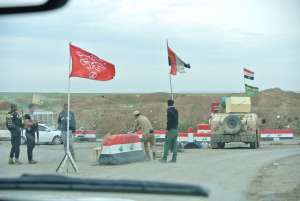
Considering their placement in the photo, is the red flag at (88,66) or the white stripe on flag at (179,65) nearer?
the red flag at (88,66)

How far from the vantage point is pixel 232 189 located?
808cm

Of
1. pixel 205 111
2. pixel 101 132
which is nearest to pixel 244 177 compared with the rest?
pixel 101 132

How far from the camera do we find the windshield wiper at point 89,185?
285 cm

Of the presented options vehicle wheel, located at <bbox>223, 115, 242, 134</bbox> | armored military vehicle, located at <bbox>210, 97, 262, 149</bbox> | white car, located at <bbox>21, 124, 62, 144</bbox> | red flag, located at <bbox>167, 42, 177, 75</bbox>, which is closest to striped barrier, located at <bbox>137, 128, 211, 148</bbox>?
armored military vehicle, located at <bbox>210, 97, 262, 149</bbox>

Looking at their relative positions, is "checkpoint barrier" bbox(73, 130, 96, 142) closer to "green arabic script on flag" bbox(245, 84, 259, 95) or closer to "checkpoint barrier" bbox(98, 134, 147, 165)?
"green arabic script on flag" bbox(245, 84, 259, 95)

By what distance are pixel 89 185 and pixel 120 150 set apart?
31.1ft

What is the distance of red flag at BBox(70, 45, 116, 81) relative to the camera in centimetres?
1062

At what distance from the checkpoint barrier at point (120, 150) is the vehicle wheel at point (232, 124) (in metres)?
6.72

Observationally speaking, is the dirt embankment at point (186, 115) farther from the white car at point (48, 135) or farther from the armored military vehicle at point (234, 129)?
the armored military vehicle at point (234, 129)

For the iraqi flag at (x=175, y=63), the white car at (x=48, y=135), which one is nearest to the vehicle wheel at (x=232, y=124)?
the iraqi flag at (x=175, y=63)

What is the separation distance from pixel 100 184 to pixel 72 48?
8.16 metres

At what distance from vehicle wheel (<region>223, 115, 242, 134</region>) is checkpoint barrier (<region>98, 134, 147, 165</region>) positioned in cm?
672

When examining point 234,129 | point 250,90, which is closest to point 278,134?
point 250,90

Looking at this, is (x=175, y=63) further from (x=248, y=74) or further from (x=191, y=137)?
(x=248, y=74)
